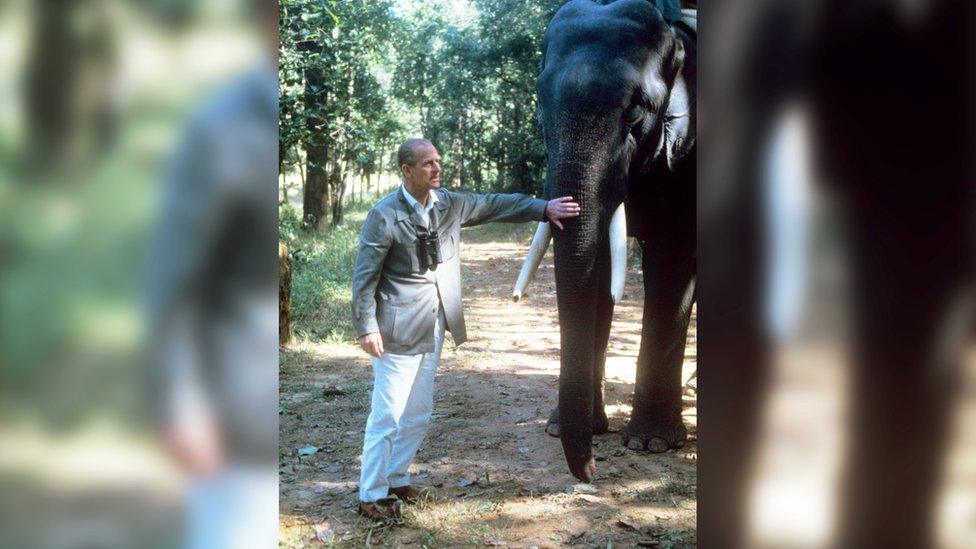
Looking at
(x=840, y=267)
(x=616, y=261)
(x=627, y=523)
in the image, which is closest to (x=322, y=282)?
(x=616, y=261)

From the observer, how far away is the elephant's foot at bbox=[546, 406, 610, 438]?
4.82m

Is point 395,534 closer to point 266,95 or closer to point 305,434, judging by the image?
point 305,434

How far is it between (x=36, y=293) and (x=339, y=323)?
476 cm

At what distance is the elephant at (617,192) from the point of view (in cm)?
387

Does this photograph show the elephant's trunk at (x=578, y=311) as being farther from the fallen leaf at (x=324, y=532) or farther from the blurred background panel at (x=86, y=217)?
the blurred background panel at (x=86, y=217)

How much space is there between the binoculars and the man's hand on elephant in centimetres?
48

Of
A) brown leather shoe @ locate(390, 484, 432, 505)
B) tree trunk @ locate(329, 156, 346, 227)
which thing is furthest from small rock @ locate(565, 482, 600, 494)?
tree trunk @ locate(329, 156, 346, 227)

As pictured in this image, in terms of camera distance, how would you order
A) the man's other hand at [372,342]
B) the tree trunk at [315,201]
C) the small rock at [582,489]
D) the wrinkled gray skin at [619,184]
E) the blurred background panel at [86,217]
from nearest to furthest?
the blurred background panel at [86,217], the man's other hand at [372,342], the wrinkled gray skin at [619,184], the small rock at [582,489], the tree trunk at [315,201]

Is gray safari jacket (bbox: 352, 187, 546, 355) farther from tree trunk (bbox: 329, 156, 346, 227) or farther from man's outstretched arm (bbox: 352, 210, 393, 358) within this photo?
tree trunk (bbox: 329, 156, 346, 227)

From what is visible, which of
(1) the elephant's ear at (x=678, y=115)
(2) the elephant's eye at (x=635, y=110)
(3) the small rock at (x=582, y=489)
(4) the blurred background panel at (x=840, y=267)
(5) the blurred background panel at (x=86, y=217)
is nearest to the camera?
(5) the blurred background panel at (x=86, y=217)

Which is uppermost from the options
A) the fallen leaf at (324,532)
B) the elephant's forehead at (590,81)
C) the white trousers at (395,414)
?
the elephant's forehead at (590,81)

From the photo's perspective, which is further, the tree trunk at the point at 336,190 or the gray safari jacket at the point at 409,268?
the tree trunk at the point at 336,190

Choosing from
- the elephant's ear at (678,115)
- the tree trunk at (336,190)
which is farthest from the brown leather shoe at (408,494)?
the tree trunk at (336,190)

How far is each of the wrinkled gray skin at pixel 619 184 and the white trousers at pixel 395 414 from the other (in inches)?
22.7
